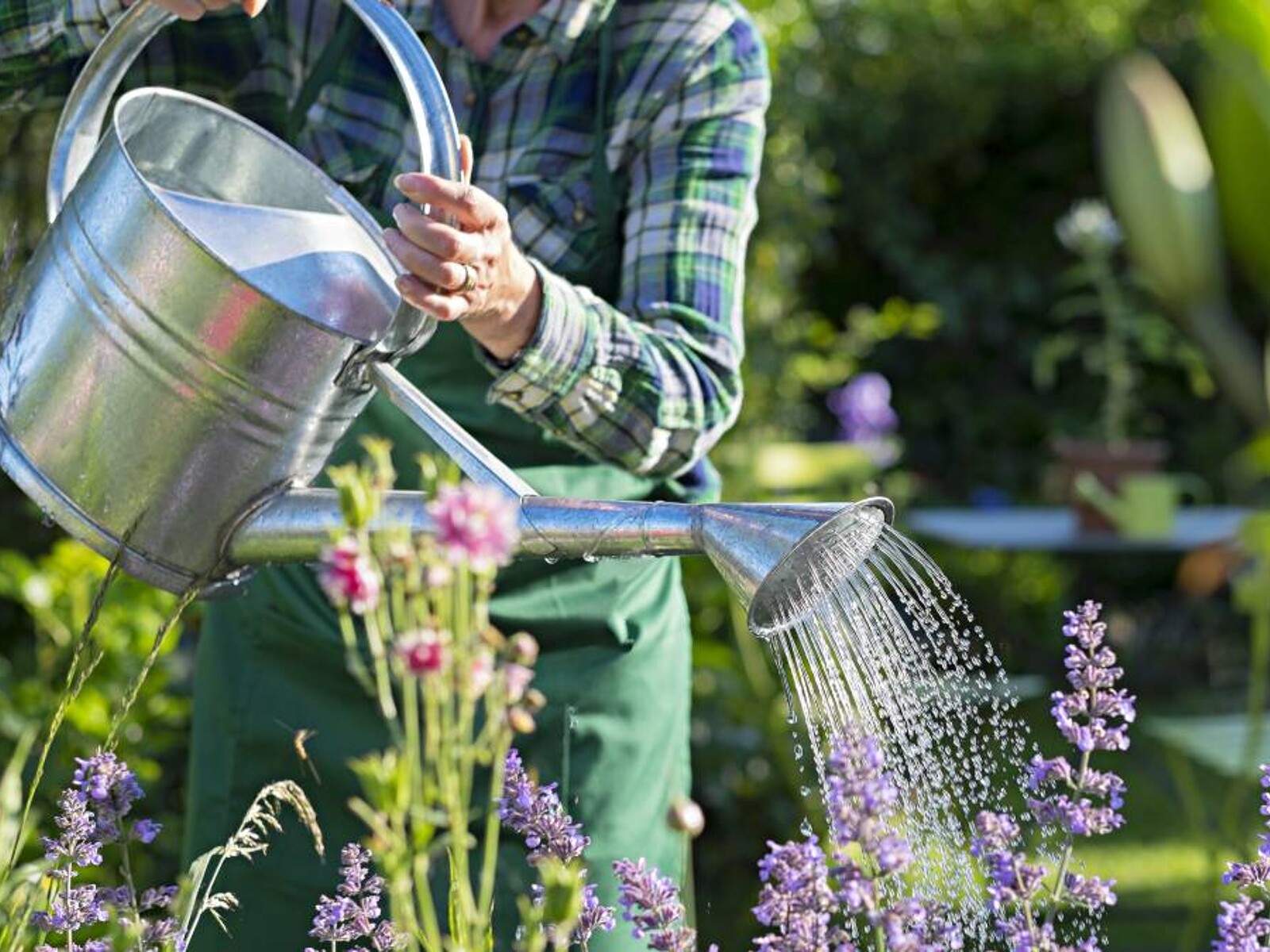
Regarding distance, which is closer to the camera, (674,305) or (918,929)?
(918,929)

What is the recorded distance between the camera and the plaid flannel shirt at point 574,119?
152cm

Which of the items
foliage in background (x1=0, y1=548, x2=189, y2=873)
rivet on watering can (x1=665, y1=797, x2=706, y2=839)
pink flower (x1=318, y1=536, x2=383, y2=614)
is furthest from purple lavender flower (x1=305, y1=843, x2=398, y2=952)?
foliage in background (x1=0, y1=548, x2=189, y2=873)

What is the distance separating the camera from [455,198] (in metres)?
1.13

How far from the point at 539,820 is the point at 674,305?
59cm

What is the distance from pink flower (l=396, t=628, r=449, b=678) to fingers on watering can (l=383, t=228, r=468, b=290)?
0.52m

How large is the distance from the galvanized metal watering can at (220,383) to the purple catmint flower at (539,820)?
0.45 feet

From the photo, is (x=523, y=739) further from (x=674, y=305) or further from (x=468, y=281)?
(x=468, y=281)

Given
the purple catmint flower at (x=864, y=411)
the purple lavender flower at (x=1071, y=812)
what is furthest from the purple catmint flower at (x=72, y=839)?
the purple catmint flower at (x=864, y=411)

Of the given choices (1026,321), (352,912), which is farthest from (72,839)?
(1026,321)

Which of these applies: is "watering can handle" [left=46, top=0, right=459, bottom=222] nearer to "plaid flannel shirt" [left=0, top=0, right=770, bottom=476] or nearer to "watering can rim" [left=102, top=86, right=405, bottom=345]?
"watering can rim" [left=102, top=86, right=405, bottom=345]

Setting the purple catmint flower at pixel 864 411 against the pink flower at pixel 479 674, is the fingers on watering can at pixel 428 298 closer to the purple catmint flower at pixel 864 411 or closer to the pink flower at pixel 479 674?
the pink flower at pixel 479 674

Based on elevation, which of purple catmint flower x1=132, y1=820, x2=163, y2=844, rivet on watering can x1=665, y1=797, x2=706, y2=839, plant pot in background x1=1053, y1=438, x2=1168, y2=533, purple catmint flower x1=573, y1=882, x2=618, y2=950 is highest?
plant pot in background x1=1053, y1=438, x2=1168, y2=533

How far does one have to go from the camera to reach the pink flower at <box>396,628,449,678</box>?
650 millimetres

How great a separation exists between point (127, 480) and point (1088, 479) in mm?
3409
